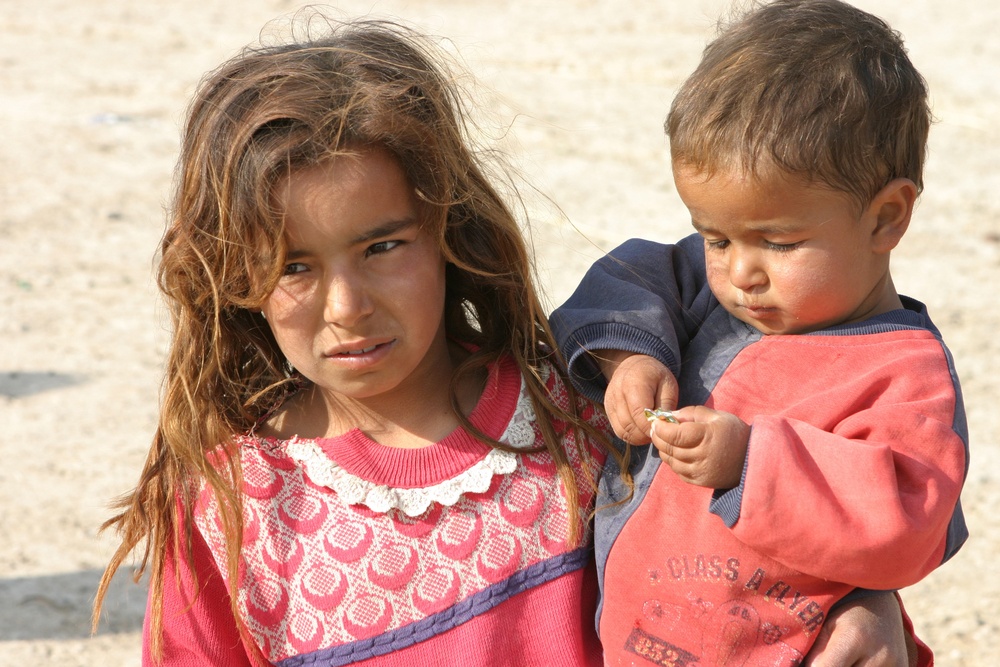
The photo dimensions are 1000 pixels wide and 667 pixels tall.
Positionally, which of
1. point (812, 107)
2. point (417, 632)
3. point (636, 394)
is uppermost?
point (812, 107)

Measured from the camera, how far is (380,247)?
5.94ft

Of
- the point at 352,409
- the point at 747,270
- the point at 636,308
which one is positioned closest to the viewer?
the point at 747,270

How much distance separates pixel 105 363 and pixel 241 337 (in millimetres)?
3396

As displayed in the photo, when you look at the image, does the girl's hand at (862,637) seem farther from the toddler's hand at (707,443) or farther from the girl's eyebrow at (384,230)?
the girl's eyebrow at (384,230)

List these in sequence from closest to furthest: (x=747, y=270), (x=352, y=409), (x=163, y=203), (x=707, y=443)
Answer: (x=707, y=443) < (x=747, y=270) < (x=352, y=409) < (x=163, y=203)

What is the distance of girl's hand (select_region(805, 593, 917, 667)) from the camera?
5.67 feet

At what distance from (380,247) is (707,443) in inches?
23.5

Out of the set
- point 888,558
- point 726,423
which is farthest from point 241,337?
point 888,558

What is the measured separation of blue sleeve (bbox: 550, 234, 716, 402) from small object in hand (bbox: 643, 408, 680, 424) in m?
0.17

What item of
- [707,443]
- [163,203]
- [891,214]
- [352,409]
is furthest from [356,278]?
[891,214]

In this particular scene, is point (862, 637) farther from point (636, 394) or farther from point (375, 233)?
point (375, 233)

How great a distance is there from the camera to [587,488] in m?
1.97

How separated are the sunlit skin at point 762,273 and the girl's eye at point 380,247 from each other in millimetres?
409

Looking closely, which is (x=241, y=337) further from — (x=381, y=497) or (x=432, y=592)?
(x=432, y=592)
